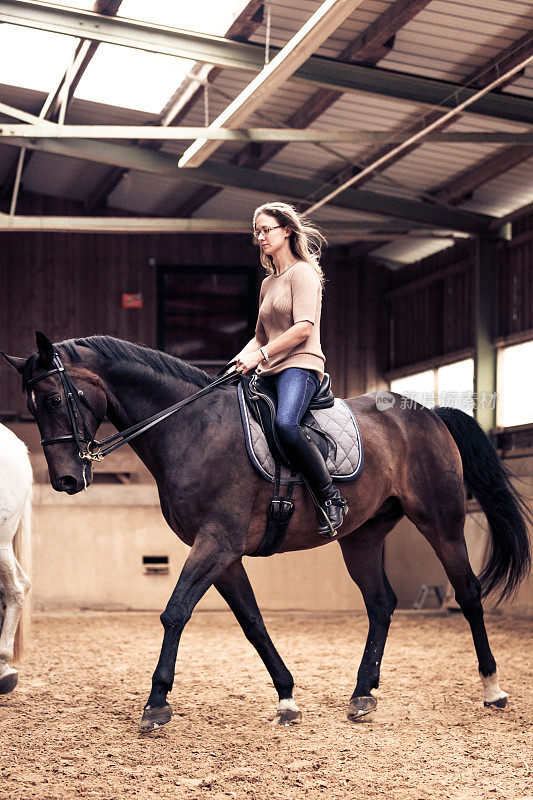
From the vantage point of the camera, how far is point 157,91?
9.45m

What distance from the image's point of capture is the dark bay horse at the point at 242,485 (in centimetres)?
389

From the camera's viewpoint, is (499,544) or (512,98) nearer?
(499,544)

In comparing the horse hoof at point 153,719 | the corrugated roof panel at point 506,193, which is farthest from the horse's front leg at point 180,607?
the corrugated roof panel at point 506,193

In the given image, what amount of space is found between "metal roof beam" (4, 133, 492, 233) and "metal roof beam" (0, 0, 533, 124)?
1.97 m

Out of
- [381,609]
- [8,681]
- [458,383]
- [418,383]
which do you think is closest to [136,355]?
[381,609]

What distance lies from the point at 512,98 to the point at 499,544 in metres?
4.44

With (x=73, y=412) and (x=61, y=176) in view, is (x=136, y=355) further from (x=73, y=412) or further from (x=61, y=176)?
(x=61, y=176)

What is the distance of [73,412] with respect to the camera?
3869 mm

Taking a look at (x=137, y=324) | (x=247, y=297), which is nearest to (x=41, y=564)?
(x=137, y=324)

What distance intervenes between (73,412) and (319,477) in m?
1.12

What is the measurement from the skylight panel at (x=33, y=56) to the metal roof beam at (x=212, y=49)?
44 cm

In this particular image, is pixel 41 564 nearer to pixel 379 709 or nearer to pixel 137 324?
pixel 137 324

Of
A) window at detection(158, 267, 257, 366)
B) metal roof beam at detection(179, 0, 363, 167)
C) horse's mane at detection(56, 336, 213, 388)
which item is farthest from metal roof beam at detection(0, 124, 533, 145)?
window at detection(158, 267, 257, 366)

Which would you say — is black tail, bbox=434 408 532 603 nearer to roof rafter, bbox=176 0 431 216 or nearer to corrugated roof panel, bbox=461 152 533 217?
roof rafter, bbox=176 0 431 216
